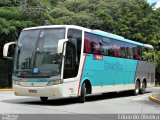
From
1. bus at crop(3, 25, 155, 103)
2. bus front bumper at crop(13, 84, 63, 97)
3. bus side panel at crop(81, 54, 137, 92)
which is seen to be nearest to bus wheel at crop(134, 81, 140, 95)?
bus side panel at crop(81, 54, 137, 92)

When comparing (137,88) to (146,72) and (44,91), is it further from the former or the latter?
(44,91)

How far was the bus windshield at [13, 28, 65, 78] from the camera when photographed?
17.4 m

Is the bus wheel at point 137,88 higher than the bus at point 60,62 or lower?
lower

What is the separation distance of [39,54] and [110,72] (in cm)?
617

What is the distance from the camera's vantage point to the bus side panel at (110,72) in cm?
2005

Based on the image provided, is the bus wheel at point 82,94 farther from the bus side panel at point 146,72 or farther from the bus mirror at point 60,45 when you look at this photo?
the bus side panel at point 146,72

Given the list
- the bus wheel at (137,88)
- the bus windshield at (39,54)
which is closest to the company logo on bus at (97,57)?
the bus windshield at (39,54)

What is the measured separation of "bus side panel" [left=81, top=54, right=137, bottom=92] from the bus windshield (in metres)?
2.20

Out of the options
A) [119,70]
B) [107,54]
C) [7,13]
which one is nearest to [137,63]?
[119,70]

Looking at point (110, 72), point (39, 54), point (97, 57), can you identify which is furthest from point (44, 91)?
point (110, 72)

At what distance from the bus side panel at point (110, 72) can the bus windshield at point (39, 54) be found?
220 cm

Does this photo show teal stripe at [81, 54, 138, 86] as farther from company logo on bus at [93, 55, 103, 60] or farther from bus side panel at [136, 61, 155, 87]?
bus side panel at [136, 61, 155, 87]

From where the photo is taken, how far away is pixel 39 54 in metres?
17.7

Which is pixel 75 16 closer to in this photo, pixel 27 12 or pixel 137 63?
pixel 27 12
